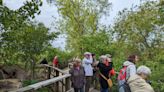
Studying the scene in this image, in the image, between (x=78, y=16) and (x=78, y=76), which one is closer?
(x=78, y=76)

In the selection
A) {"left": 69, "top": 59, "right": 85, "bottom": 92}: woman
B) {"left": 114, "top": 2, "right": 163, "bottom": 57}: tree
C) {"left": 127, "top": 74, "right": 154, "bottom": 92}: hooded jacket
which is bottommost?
{"left": 69, "top": 59, "right": 85, "bottom": 92}: woman

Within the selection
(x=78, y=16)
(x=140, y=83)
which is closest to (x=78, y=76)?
(x=140, y=83)

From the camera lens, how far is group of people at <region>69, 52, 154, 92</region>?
596 centimetres

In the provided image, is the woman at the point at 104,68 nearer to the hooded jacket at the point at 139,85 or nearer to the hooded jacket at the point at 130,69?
the hooded jacket at the point at 130,69

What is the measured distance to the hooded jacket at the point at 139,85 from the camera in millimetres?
5777

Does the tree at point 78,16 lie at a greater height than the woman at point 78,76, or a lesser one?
greater

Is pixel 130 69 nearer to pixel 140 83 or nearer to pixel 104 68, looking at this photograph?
pixel 104 68

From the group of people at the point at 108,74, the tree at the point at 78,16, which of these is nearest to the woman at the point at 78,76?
the group of people at the point at 108,74

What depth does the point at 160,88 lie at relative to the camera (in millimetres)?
12727

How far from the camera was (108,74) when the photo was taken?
1084 centimetres

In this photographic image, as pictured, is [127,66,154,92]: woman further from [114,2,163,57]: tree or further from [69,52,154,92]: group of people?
[114,2,163,57]: tree

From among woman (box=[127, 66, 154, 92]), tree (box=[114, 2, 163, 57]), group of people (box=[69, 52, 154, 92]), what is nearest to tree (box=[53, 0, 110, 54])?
tree (box=[114, 2, 163, 57])

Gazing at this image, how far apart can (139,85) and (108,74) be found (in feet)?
16.4

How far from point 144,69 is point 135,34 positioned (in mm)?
18971
